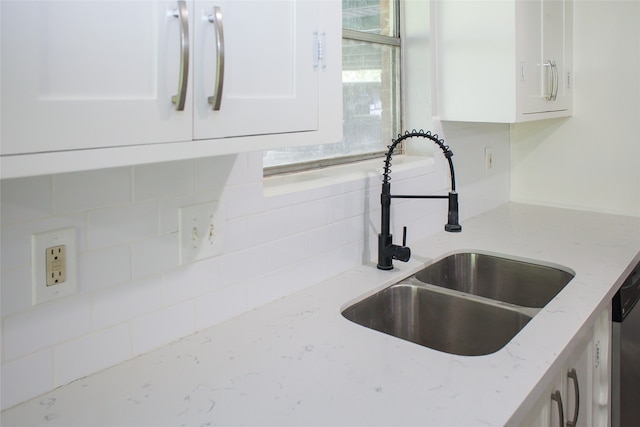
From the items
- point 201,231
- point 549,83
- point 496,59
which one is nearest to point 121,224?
point 201,231

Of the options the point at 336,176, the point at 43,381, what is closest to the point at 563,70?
the point at 336,176

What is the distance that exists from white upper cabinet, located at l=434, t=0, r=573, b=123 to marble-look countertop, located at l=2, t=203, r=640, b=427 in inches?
30.2

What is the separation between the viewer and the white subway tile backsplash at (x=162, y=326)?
1.12m

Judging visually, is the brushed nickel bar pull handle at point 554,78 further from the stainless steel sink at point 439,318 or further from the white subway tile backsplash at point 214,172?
the white subway tile backsplash at point 214,172

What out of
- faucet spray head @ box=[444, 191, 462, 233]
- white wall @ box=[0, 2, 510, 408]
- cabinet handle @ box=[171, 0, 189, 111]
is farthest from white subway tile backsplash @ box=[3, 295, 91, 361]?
faucet spray head @ box=[444, 191, 462, 233]

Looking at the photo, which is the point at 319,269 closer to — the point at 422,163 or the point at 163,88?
the point at 422,163

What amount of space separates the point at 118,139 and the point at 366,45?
142cm

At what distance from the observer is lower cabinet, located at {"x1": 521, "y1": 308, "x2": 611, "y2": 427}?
3.97 ft

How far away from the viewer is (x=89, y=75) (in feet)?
2.25

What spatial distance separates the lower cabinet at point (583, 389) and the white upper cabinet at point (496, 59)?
0.81 m

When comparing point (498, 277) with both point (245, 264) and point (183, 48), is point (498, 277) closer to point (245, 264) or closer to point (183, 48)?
point (245, 264)

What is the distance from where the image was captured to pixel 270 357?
1129 mm

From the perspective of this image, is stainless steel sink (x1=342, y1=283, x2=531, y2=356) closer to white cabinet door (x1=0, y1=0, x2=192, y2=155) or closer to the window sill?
the window sill

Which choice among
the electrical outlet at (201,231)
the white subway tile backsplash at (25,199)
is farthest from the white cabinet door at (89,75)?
the electrical outlet at (201,231)
